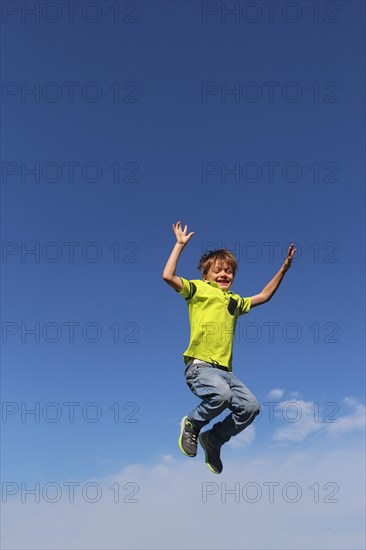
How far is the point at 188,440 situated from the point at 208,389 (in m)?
1.03

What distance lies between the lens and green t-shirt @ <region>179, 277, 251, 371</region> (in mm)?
9789

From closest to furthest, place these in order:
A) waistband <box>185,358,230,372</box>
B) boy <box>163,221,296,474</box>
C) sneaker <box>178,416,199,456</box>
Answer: boy <box>163,221,296,474</box>, waistband <box>185,358,230,372</box>, sneaker <box>178,416,199,456</box>

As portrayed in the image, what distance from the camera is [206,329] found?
984 cm

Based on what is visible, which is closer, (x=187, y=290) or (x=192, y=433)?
(x=187, y=290)

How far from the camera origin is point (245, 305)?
10328 millimetres

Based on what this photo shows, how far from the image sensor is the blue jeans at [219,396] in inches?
372

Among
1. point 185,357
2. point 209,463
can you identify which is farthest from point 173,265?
point 209,463

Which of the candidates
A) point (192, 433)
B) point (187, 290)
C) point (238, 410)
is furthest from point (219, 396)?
point (187, 290)

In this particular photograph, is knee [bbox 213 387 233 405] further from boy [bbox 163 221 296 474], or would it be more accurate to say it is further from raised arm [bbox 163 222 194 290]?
raised arm [bbox 163 222 194 290]

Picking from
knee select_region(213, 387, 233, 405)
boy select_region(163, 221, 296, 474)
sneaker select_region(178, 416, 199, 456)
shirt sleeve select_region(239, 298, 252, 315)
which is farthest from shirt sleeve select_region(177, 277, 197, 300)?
sneaker select_region(178, 416, 199, 456)

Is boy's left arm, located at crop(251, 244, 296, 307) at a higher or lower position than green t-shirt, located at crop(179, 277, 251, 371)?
higher

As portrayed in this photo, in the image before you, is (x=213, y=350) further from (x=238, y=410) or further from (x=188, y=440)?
(x=188, y=440)

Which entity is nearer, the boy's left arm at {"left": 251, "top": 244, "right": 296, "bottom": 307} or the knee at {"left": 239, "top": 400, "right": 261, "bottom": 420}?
the knee at {"left": 239, "top": 400, "right": 261, "bottom": 420}

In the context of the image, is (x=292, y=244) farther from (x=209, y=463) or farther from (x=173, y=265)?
(x=209, y=463)
